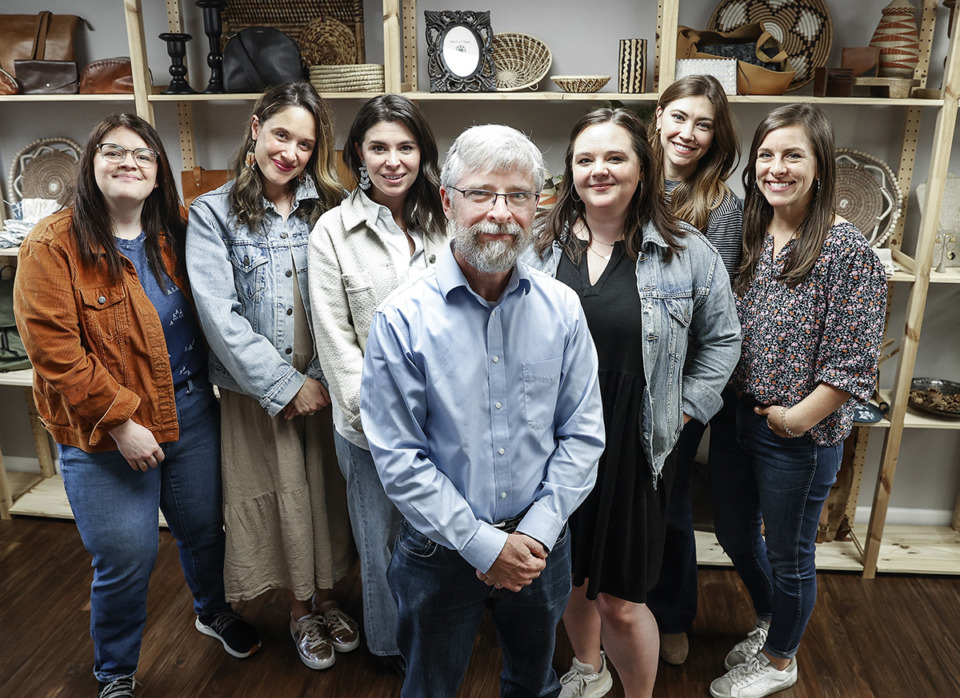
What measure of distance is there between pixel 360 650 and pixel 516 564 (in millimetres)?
1127

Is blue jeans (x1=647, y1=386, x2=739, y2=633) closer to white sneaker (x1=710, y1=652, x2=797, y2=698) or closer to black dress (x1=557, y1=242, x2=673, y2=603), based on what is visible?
white sneaker (x1=710, y1=652, x2=797, y2=698)

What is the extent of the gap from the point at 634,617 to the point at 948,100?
183cm

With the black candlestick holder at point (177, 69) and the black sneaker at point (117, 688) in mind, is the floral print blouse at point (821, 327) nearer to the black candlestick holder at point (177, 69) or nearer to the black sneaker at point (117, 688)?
the black sneaker at point (117, 688)

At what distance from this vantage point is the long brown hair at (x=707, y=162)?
2102 mm

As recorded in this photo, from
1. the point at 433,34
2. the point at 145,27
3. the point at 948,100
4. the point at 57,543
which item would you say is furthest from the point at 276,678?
the point at 948,100

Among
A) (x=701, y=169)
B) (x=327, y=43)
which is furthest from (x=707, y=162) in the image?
(x=327, y=43)

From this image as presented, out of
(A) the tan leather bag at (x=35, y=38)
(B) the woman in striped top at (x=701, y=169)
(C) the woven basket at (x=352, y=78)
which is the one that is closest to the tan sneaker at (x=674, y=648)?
(B) the woman in striped top at (x=701, y=169)

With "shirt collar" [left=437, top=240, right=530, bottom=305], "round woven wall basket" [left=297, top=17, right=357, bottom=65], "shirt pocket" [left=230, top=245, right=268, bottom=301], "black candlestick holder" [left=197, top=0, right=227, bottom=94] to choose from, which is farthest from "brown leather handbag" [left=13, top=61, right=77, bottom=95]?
"shirt collar" [left=437, top=240, right=530, bottom=305]

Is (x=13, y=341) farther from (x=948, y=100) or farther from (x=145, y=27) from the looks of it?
(x=948, y=100)

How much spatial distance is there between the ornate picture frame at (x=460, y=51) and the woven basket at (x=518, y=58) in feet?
0.47

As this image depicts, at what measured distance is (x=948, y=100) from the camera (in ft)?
7.84

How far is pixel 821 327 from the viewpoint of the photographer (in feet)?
6.25

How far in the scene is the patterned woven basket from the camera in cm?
276

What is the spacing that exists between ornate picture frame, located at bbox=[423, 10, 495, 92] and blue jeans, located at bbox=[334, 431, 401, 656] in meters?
1.22
